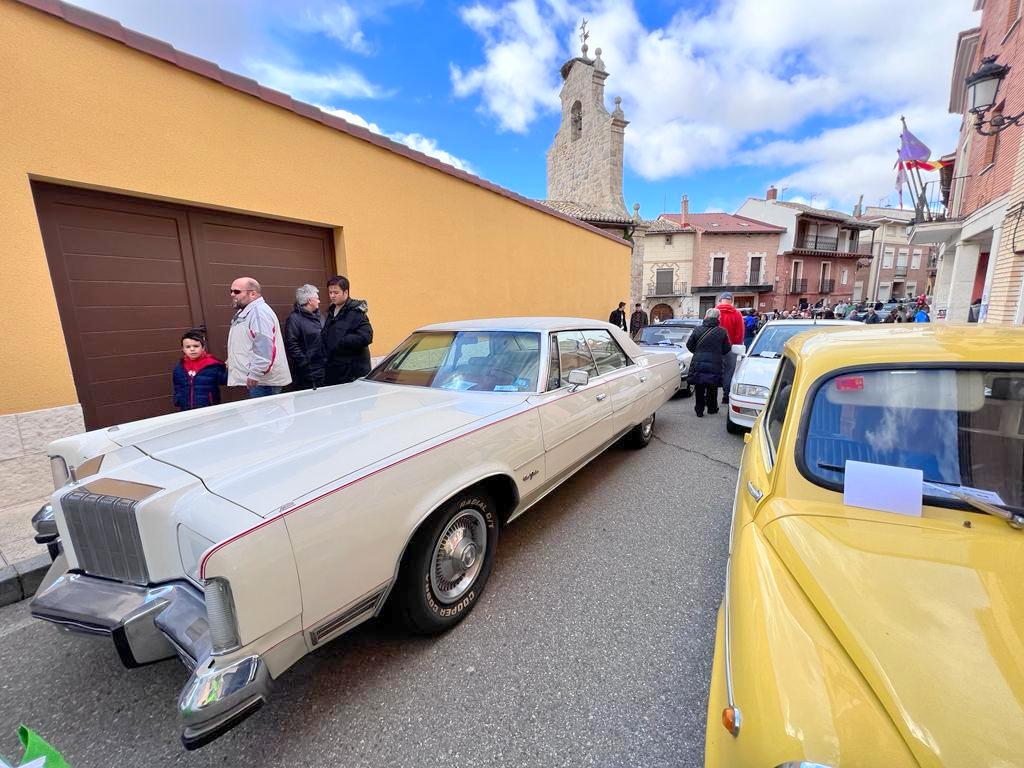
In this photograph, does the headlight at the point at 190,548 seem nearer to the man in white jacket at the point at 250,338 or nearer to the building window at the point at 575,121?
Result: the man in white jacket at the point at 250,338

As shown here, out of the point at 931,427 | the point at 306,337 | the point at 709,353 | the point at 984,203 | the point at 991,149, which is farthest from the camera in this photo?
the point at 991,149

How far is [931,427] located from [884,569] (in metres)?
0.64

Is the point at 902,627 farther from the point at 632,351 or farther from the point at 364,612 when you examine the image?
the point at 632,351

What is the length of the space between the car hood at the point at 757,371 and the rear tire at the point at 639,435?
1228 mm

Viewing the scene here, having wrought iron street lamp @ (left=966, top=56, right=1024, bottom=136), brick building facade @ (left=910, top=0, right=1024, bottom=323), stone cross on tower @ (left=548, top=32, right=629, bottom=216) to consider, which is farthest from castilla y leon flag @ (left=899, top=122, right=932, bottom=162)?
stone cross on tower @ (left=548, top=32, right=629, bottom=216)

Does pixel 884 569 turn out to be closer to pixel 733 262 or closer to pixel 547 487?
pixel 547 487

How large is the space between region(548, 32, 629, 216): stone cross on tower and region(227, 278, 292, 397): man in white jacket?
1690 centimetres

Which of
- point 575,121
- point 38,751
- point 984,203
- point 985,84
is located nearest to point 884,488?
point 38,751

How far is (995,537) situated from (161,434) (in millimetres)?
3446

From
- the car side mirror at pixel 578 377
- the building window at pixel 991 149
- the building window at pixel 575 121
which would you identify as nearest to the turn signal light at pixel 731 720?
the car side mirror at pixel 578 377

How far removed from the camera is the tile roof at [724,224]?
1216 inches

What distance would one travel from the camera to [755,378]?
494 centimetres

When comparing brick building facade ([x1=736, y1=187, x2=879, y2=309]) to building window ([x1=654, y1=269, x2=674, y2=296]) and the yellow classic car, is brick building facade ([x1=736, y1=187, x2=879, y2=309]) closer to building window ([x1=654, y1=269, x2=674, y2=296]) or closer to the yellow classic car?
building window ([x1=654, y1=269, x2=674, y2=296])

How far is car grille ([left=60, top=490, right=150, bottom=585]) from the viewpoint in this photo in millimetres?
1567
